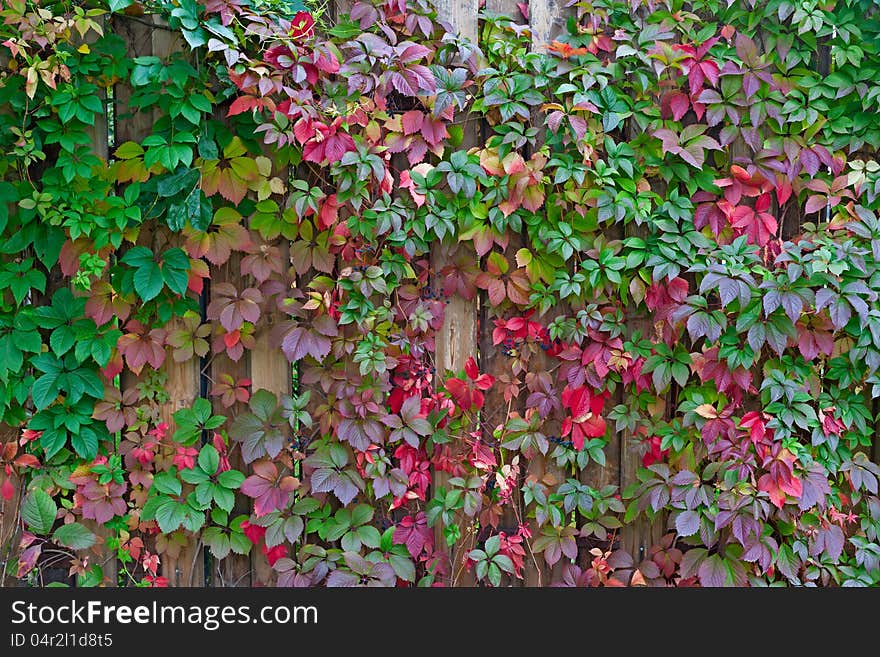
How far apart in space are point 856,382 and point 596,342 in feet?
2.57

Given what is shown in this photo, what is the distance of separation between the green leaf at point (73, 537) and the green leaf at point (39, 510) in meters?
0.04

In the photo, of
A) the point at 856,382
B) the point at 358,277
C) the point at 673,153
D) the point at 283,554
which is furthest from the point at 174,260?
the point at 856,382

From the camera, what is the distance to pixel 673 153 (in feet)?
7.04

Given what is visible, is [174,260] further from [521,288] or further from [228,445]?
[521,288]

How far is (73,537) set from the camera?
2.12 metres

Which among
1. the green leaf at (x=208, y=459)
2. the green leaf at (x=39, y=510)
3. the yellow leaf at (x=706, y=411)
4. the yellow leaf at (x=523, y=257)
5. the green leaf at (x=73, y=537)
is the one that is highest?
the yellow leaf at (x=523, y=257)

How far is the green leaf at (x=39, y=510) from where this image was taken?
2096 mm

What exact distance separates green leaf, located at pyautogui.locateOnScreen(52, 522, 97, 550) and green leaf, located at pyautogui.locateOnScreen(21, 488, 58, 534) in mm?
35

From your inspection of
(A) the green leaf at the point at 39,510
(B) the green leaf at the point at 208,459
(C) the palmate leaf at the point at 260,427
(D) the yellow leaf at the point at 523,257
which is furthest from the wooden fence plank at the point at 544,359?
(A) the green leaf at the point at 39,510

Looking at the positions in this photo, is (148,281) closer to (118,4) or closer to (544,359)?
(118,4)

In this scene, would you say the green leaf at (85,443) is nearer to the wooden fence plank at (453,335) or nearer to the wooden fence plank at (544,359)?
the wooden fence plank at (453,335)

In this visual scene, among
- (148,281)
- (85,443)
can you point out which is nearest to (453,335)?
(148,281)

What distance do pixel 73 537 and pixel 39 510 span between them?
0.12m

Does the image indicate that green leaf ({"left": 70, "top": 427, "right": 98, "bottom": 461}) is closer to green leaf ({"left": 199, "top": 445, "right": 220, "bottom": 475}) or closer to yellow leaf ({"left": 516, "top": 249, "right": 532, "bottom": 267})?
green leaf ({"left": 199, "top": 445, "right": 220, "bottom": 475})
